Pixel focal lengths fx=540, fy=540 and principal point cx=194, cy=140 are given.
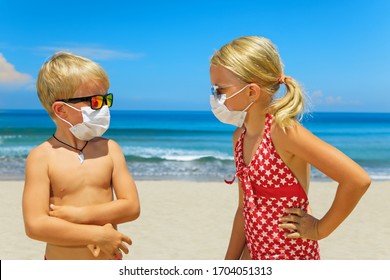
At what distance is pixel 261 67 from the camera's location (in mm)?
2445

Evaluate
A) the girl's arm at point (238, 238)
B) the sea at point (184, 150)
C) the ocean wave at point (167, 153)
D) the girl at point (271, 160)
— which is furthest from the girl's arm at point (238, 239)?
the ocean wave at point (167, 153)

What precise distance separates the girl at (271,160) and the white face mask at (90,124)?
55 centimetres

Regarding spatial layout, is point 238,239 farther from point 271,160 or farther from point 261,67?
point 261,67

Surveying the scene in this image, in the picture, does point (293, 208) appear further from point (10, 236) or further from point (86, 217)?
point (10, 236)

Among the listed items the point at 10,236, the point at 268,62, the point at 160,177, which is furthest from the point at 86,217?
the point at 160,177

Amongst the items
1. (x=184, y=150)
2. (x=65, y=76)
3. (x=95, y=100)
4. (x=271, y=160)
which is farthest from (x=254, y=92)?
(x=184, y=150)

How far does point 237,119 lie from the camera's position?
2627mm

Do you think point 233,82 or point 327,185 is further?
point 327,185

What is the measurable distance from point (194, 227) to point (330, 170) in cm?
758

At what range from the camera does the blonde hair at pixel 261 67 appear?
242 centimetres

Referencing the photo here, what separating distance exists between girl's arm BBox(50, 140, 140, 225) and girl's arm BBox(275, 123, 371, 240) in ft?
2.36

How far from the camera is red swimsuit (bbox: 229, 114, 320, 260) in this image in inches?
95.5

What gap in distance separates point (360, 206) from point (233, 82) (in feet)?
34.7

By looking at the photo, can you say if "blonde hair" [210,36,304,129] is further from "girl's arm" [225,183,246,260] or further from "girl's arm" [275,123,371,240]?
"girl's arm" [225,183,246,260]
